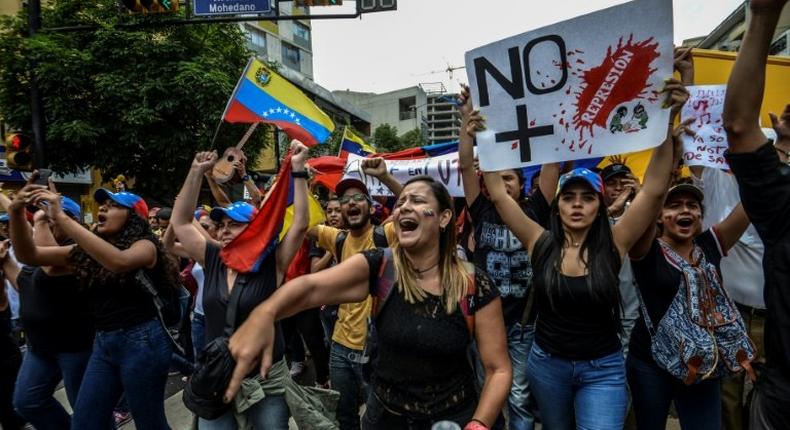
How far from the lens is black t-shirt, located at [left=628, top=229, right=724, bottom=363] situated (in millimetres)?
2588

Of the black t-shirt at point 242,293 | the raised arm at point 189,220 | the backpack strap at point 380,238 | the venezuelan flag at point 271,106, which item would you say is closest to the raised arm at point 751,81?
the black t-shirt at point 242,293

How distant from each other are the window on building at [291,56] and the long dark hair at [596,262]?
126ft

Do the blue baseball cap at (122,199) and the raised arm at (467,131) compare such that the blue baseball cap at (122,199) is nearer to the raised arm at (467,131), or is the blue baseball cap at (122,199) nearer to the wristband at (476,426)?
the raised arm at (467,131)

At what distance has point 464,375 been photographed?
208 centimetres

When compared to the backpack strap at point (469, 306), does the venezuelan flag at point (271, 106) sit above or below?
above

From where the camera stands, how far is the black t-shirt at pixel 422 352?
6.49ft

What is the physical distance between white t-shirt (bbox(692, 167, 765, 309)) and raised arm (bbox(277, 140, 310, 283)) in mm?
2771

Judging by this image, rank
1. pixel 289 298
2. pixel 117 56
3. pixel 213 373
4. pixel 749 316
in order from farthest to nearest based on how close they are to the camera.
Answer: pixel 117 56
pixel 749 316
pixel 289 298
pixel 213 373

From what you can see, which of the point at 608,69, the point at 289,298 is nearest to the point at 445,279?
the point at 289,298

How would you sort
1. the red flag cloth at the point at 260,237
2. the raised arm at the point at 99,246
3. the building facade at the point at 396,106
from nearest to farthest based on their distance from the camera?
1. the red flag cloth at the point at 260,237
2. the raised arm at the point at 99,246
3. the building facade at the point at 396,106

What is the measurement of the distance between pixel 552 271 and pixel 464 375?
84cm

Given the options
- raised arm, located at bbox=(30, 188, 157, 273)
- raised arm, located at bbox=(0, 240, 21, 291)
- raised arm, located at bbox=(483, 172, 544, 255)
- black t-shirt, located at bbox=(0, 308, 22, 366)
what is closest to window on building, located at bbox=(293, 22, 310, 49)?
raised arm, located at bbox=(0, 240, 21, 291)

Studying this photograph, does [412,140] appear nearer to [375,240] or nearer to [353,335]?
[375,240]

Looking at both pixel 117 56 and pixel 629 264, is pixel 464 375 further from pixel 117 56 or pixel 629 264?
pixel 117 56
